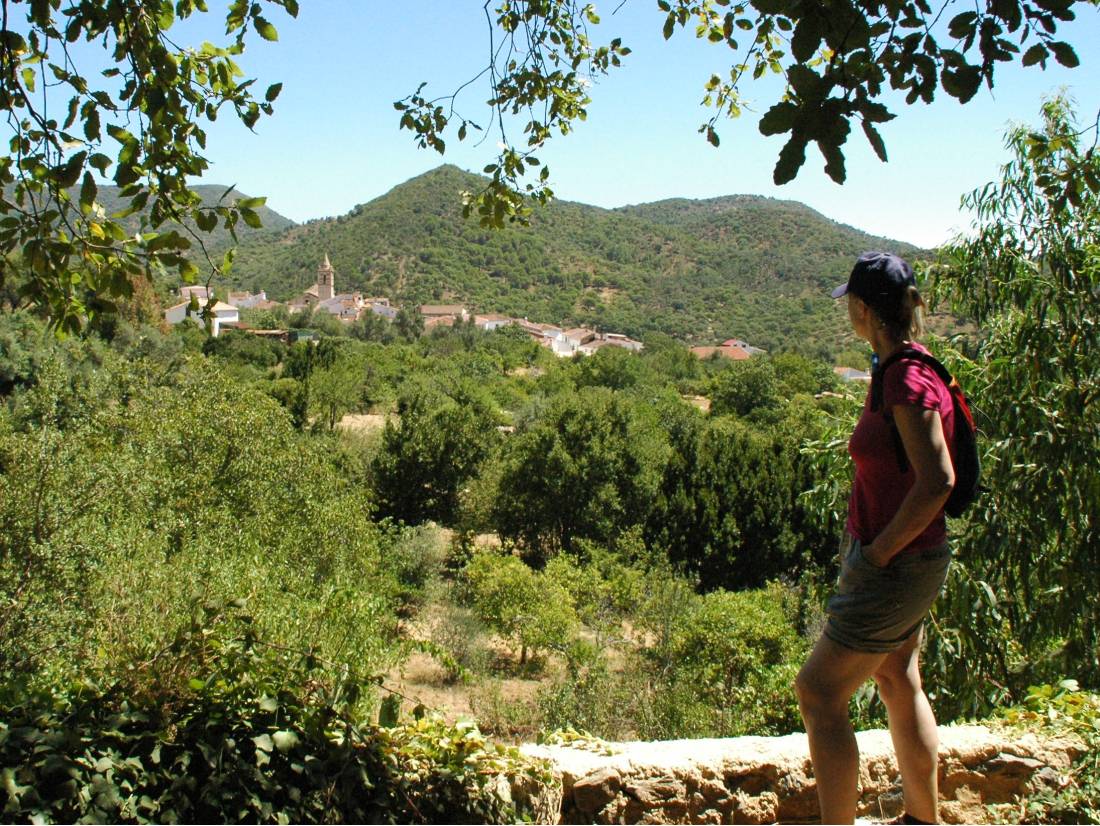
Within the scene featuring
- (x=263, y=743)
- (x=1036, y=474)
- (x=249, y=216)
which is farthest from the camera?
(x=1036, y=474)

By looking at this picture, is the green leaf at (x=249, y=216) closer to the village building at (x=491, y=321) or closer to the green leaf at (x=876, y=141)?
the green leaf at (x=876, y=141)

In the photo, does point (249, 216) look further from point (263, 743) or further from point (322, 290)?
point (322, 290)

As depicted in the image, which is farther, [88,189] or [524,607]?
[524,607]

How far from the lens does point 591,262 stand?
3511 inches

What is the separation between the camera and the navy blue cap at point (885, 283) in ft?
6.56

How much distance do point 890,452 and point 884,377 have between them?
0.17 meters

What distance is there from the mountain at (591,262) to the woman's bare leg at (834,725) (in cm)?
7130

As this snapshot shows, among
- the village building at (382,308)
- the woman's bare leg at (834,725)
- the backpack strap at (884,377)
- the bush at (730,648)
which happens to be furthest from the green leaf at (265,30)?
the village building at (382,308)

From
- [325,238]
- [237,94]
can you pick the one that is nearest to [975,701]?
[237,94]

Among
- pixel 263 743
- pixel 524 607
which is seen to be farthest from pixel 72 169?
pixel 524 607

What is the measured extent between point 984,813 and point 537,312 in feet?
268

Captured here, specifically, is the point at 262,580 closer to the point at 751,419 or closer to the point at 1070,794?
the point at 1070,794

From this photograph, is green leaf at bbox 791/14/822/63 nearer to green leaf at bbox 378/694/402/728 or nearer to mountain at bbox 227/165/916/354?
green leaf at bbox 378/694/402/728

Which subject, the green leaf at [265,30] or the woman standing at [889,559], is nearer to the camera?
the woman standing at [889,559]
